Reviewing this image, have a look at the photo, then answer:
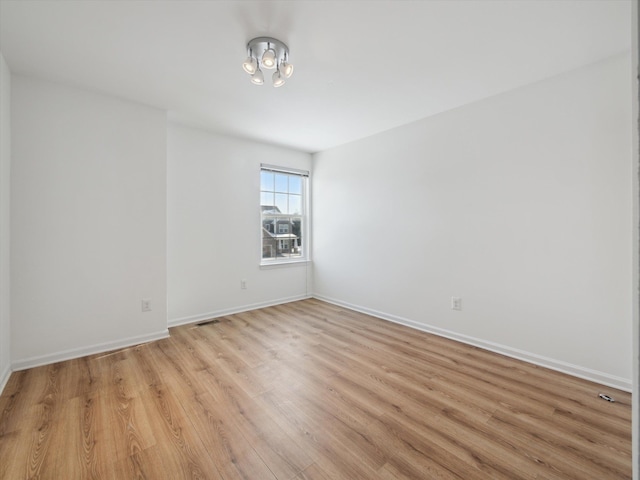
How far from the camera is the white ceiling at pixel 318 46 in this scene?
5.45 ft

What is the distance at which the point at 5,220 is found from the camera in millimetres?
2209

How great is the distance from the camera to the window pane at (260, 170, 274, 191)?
4312mm

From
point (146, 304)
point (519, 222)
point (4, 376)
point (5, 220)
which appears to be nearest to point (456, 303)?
point (519, 222)

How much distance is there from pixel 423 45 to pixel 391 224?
206 centimetres

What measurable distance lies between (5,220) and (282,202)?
10.1 ft

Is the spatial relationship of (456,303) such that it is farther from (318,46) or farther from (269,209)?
(269,209)

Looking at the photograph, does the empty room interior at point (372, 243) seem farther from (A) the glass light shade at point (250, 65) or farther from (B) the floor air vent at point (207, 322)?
(B) the floor air vent at point (207, 322)

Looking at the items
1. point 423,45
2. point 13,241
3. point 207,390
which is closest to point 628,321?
point 423,45

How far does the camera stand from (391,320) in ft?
11.9

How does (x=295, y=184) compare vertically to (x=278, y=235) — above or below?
above

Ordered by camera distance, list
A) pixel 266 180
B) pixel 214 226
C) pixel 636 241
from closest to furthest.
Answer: pixel 636 241
pixel 214 226
pixel 266 180

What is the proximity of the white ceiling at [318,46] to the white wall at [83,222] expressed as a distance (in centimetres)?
32

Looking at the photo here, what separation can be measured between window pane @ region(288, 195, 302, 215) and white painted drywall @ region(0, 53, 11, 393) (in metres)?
3.21

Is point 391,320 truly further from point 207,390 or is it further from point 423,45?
point 423,45
